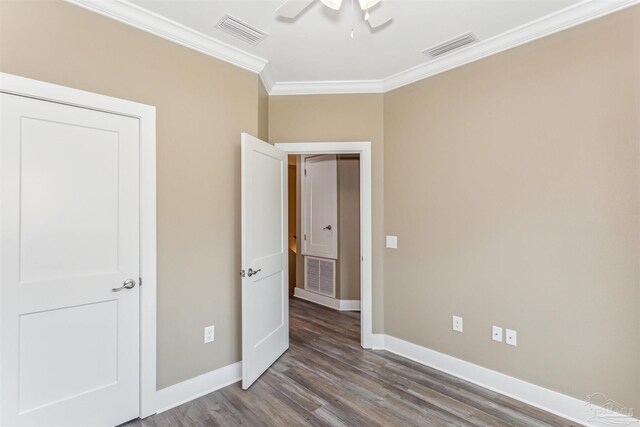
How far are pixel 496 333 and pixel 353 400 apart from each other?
1227 mm

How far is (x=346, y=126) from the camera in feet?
10.5

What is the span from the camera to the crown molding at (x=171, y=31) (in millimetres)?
1956

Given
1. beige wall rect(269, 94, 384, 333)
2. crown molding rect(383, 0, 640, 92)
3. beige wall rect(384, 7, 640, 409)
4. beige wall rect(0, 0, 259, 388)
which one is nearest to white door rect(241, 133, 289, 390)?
beige wall rect(0, 0, 259, 388)

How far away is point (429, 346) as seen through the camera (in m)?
2.88

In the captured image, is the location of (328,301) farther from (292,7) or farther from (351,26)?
(292,7)

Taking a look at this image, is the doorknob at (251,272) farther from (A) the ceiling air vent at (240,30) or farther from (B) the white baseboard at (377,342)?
(A) the ceiling air vent at (240,30)

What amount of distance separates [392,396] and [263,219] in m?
1.73

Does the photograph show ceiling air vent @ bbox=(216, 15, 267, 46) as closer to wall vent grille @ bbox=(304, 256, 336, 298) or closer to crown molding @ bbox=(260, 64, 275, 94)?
crown molding @ bbox=(260, 64, 275, 94)

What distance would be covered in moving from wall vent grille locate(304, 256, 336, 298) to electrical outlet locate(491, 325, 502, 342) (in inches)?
96.0

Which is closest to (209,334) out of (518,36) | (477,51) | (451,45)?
(451,45)

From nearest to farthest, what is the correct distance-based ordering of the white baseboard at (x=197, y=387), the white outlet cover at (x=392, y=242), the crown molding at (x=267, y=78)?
the white baseboard at (x=197, y=387) < the crown molding at (x=267, y=78) < the white outlet cover at (x=392, y=242)

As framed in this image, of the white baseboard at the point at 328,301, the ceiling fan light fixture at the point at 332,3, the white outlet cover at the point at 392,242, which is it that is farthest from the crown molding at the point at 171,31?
the white baseboard at the point at 328,301

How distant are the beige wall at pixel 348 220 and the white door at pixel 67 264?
9.69 ft

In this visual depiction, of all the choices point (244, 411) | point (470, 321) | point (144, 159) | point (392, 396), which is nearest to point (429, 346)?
point (470, 321)
